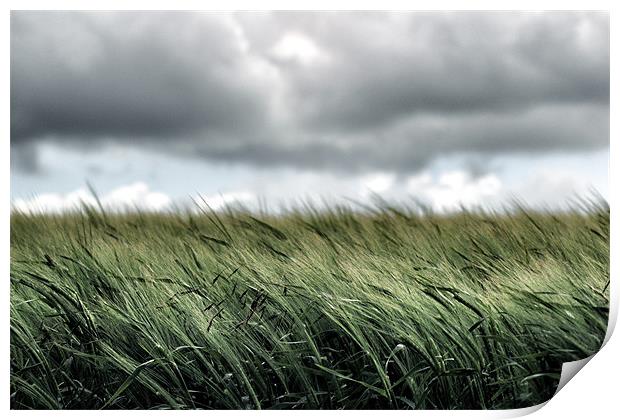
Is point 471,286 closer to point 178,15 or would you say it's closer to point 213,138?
point 213,138

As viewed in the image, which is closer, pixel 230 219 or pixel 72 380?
pixel 72 380

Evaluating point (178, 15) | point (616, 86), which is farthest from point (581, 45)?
point (178, 15)

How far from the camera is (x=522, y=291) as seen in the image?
2.08m

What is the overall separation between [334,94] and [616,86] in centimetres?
92

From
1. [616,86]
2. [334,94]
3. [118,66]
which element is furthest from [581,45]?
[118,66]

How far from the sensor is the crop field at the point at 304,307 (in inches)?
78.5

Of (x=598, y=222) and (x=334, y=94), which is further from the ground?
(x=334, y=94)

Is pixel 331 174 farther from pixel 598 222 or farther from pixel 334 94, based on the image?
pixel 598 222

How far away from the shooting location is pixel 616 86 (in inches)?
87.4

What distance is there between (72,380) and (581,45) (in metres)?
1.89

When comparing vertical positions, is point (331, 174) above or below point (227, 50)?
below

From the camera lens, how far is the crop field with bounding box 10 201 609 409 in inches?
78.5

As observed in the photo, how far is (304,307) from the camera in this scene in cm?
205

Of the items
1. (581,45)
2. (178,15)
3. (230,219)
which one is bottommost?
(230,219)
